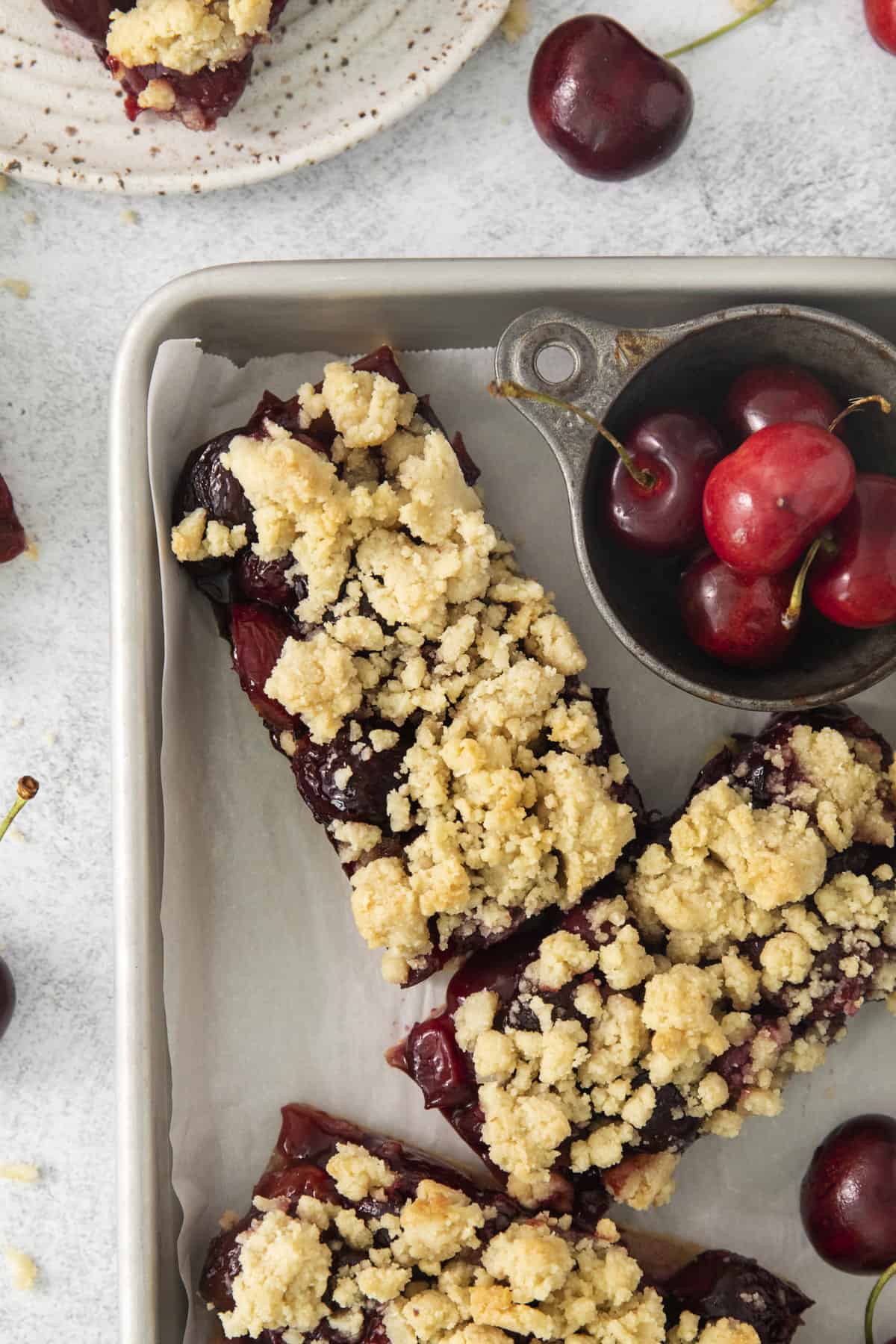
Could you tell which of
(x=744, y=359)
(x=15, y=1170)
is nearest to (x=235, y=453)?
(x=744, y=359)

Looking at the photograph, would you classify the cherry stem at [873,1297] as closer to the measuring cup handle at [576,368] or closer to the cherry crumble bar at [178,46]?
the measuring cup handle at [576,368]

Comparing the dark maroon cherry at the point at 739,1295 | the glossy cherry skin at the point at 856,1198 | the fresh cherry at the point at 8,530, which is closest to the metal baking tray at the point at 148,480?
the fresh cherry at the point at 8,530

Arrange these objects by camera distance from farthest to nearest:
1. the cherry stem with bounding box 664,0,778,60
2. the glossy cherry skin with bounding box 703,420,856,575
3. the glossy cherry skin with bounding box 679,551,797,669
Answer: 1. the cherry stem with bounding box 664,0,778,60
2. the glossy cherry skin with bounding box 679,551,797,669
3. the glossy cherry skin with bounding box 703,420,856,575

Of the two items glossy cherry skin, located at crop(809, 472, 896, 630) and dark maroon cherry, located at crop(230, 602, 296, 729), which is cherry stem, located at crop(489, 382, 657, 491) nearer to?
glossy cherry skin, located at crop(809, 472, 896, 630)

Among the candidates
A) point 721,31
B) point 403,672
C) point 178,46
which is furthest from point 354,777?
point 721,31

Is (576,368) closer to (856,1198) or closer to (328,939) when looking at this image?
(328,939)

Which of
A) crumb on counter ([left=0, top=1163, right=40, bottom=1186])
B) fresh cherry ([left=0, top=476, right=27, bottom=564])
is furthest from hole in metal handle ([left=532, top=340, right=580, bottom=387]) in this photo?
crumb on counter ([left=0, top=1163, right=40, bottom=1186])

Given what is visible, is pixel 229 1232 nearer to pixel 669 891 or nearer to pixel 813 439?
→ pixel 669 891
